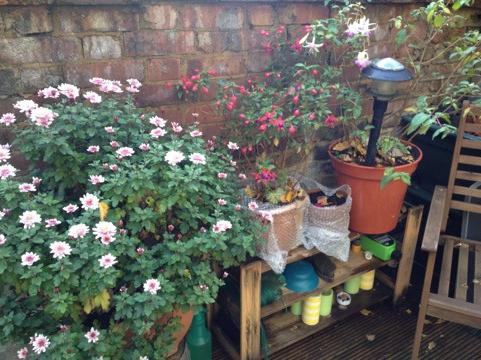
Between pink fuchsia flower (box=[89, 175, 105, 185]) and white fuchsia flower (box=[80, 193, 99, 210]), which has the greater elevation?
pink fuchsia flower (box=[89, 175, 105, 185])

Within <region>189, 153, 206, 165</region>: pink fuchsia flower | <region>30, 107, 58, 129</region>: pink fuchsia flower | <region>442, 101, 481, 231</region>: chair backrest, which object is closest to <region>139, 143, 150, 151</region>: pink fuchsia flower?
<region>189, 153, 206, 165</region>: pink fuchsia flower

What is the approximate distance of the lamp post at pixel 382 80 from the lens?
5.45ft

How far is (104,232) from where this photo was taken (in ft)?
3.83

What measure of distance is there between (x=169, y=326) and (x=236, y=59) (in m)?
1.12

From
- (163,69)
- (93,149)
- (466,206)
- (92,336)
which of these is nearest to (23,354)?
(92,336)

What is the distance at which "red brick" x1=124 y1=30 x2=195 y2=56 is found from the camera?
63.6 inches

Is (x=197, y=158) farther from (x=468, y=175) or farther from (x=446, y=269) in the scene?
(x=468, y=175)

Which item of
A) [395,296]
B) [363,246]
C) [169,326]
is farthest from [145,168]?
[395,296]

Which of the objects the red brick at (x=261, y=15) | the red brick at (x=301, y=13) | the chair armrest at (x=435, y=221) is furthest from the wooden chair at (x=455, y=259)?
the red brick at (x=261, y=15)

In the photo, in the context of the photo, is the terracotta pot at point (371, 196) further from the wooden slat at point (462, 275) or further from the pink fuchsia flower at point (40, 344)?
the pink fuchsia flower at point (40, 344)

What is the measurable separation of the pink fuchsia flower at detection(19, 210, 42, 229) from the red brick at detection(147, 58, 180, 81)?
0.76 m

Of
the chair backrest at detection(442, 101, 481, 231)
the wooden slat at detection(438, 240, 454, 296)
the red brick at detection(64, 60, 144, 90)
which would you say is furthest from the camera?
the chair backrest at detection(442, 101, 481, 231)

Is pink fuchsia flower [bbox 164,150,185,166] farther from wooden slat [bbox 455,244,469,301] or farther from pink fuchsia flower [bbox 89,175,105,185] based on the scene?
wooden slat [bbox 455,244,469,301]

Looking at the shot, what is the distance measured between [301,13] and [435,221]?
3.54 ft
